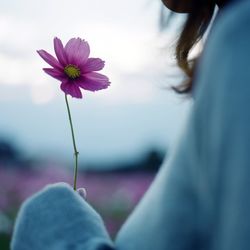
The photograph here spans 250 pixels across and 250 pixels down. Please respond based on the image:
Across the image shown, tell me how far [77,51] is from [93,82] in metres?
0.04

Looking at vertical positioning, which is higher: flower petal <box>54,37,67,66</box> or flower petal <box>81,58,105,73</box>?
flower petal <box>54,37,67,66</box>

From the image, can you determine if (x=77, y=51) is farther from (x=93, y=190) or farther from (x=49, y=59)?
(x=93, y=190)

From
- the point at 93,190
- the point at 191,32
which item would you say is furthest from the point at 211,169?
the point at 93,190

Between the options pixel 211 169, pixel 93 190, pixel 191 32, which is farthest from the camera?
pixel 93 190

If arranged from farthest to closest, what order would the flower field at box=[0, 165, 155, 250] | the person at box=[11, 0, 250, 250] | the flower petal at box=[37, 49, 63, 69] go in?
the flower field at box=[0, 165, 155, 250] → the flower petal at box=[37, 49, 63, 69] → the person at box=[11, 0, 250, 250]

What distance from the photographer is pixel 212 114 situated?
420 millimetres

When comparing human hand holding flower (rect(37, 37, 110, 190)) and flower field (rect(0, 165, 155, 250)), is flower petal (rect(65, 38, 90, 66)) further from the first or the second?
flower field (rect(0, 165, 155, 250))

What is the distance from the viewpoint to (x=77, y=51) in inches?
31.9

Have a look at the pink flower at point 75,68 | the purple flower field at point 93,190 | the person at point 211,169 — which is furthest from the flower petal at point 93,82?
the purple flower field at point 93,190

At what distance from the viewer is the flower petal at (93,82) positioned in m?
0.80

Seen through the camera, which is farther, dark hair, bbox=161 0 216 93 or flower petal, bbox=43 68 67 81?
flower petal, bbox=43 68 67 81

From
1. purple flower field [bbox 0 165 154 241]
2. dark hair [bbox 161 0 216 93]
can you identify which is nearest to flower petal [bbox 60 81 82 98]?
dark hair [bbox 161 0 216 93]

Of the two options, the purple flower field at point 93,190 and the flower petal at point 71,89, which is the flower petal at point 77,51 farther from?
the purple flower field at point 93,190

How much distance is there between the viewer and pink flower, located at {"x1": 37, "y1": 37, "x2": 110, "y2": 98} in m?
0.79
